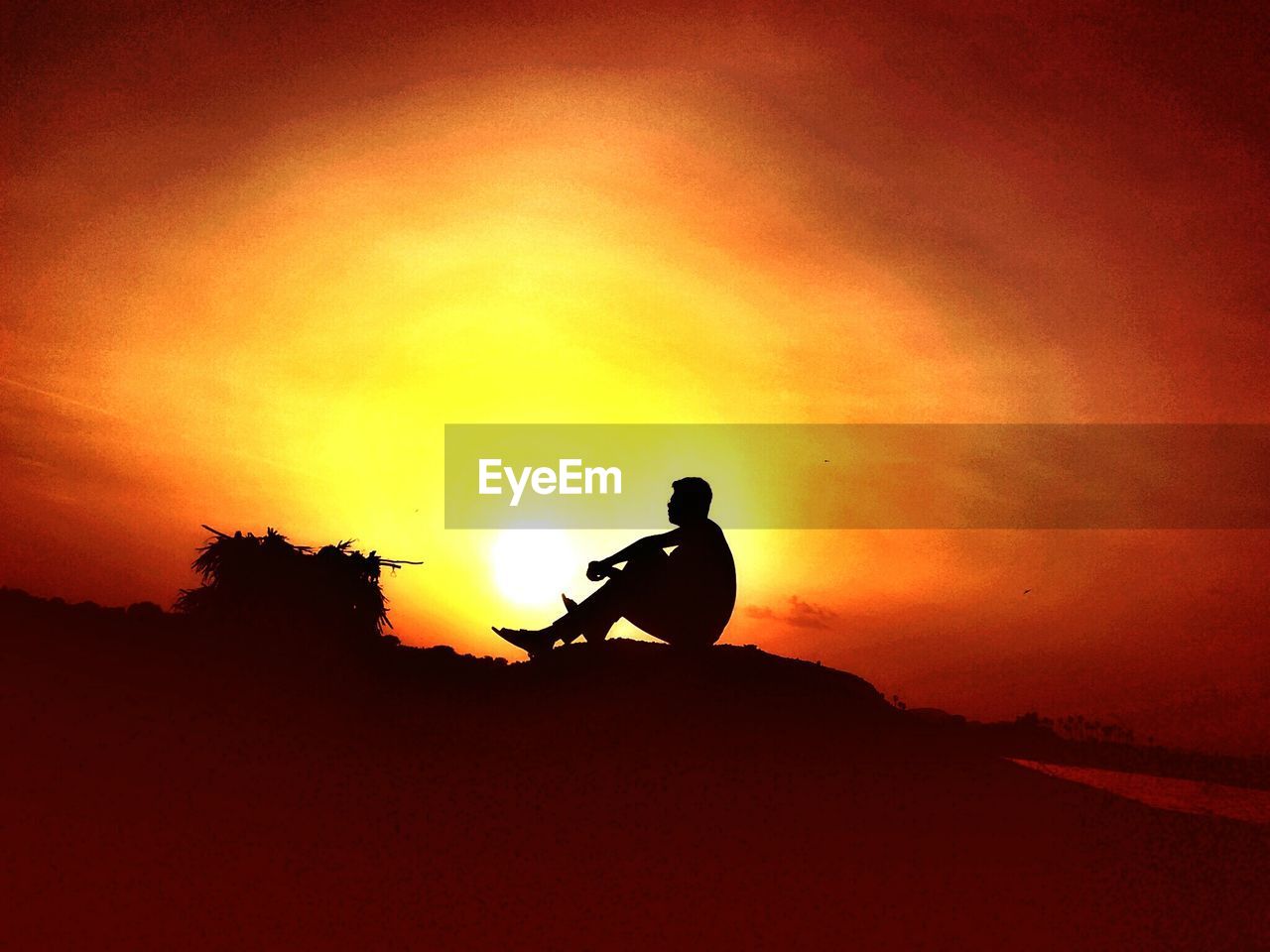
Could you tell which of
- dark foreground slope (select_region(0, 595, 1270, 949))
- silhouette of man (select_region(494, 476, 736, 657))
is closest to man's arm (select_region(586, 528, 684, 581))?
silhouette of man (select_region(494, 476, 736, 657))

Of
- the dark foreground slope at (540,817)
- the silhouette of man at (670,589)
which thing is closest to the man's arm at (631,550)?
the silhouette of man at (670,589)

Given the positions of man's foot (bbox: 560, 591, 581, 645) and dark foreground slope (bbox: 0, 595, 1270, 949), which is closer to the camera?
dark foreground slope (bbox: 0, 595, 1270, 949)

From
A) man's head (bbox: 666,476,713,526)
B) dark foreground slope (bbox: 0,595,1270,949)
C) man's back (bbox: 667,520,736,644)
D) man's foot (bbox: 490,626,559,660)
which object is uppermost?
man's head (bbox: 666,476,713,526)

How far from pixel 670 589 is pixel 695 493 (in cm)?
160

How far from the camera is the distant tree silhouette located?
58.2 ft

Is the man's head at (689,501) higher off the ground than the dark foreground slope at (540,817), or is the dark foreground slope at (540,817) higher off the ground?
the man's head at (689,501)

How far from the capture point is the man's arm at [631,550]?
51.6ft

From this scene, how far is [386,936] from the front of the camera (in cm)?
891

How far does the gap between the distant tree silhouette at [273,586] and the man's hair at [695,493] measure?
244 inches

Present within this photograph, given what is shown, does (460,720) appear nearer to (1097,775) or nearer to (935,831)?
(935,831)

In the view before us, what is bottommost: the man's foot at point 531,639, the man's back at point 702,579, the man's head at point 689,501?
the man's foot at point 531,639

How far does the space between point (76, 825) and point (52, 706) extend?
4.06m

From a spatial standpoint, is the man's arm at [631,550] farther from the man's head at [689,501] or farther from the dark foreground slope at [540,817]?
the dark foreground slope at [540,817]

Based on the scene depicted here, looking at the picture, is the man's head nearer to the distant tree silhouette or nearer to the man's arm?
the man's arm
